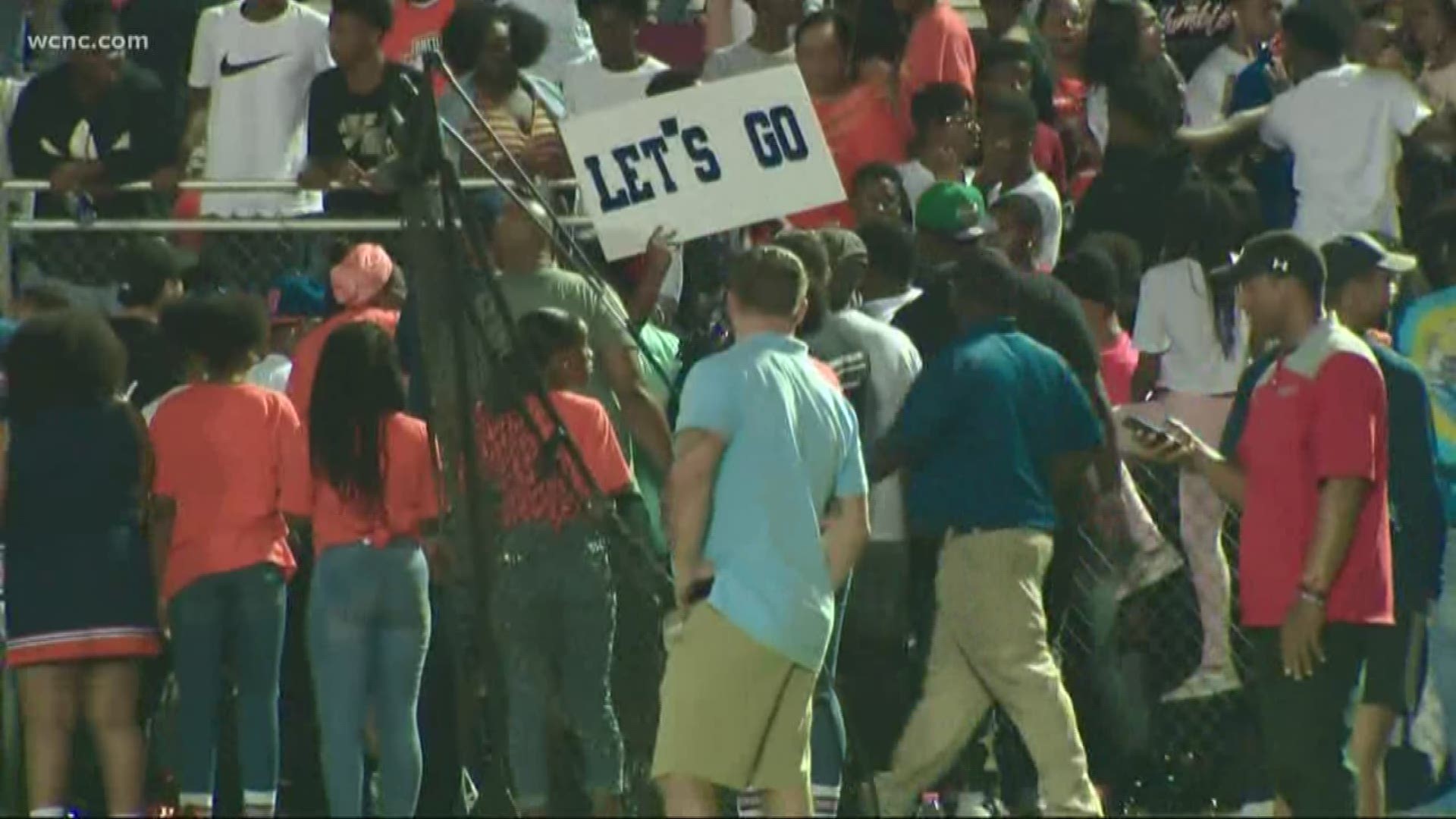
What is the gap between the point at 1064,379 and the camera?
38.6ft

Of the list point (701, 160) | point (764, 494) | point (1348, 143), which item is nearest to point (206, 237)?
point (701, 160)

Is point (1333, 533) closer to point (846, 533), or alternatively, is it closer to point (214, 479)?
point (846, 533)

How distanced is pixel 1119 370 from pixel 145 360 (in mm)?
3687

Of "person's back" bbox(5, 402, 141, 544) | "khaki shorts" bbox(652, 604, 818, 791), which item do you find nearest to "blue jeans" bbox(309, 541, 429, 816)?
"person's back" bbox(5, 402, 141, 544)

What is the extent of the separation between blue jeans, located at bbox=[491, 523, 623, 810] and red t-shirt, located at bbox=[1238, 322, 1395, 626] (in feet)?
6.91

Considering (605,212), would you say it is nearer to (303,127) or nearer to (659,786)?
(659,786)

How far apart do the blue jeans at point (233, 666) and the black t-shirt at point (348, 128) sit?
106 inches

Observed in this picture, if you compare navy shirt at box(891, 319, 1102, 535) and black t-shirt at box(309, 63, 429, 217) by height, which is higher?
black t-shirt at box(309, 63, 429, 217)

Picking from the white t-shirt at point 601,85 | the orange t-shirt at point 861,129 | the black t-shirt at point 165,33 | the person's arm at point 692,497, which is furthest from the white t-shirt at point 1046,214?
the person's arm at point 692,497

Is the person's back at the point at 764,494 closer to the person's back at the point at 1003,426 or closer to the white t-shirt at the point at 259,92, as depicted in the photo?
the person's back at the point at 1003,426

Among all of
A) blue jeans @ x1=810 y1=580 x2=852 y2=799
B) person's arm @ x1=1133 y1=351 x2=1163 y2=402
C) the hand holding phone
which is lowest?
blue jeans @ x1=810 y1=580 x2=852 y2=799

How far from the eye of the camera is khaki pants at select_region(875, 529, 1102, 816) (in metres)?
11.7

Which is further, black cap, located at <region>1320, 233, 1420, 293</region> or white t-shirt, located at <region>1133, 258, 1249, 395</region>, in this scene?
white t-shirt, located at <region>1133, 258, 1249, 395</region>

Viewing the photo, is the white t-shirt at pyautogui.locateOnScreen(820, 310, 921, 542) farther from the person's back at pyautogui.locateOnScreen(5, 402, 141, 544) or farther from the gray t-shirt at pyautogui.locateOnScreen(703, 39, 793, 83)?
the gray t-shirt at pyautogui.locateOnScreen(703, 39, 793, 83)
